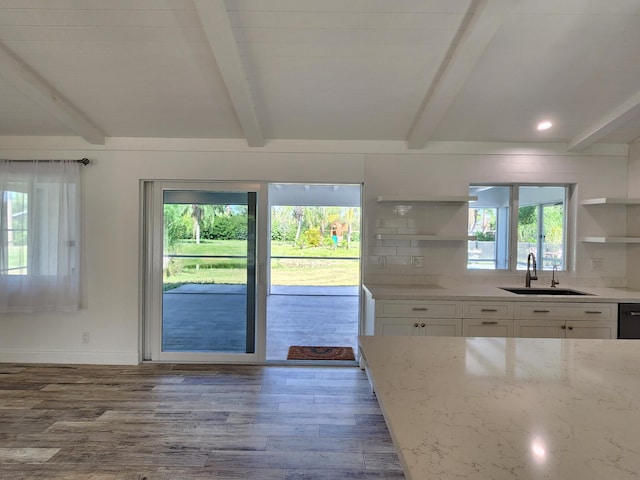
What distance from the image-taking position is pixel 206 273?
12.1 feet

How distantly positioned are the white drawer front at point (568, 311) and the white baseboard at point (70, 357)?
3.65 m

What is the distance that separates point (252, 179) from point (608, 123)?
3.14 metres

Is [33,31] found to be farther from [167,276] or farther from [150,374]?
[150,374]

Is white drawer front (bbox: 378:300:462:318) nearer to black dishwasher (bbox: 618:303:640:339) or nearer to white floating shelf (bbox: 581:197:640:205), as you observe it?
black dishwasher (bbox: 618:303:640:339)

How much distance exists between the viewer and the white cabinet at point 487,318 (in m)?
2.98

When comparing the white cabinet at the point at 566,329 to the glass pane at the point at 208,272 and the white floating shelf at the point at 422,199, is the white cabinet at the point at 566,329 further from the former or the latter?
the glass pane at the point at 208,272

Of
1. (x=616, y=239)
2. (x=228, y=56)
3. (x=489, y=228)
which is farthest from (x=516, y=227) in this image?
(x=228, y=56)

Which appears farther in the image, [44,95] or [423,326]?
[423,326]

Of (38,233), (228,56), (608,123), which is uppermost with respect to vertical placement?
(228,56)

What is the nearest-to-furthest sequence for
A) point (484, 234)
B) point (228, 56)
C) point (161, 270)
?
1. point (228, 56)
2. point (161, 270)
3. point (484, 234)

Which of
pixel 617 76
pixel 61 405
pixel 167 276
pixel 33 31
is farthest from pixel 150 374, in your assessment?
pixel 617 76

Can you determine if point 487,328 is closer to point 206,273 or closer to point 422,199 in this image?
point 422,199

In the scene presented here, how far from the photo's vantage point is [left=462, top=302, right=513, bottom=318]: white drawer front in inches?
117

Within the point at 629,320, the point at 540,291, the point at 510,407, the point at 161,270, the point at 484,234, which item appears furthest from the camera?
the point at 484,234
